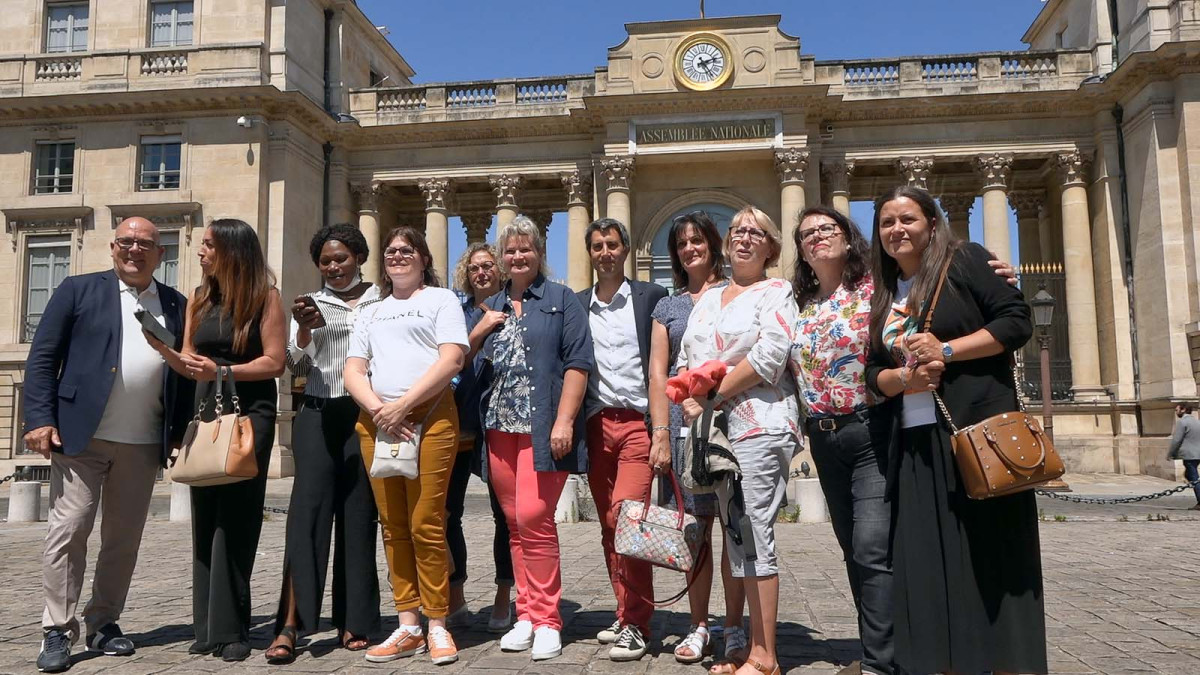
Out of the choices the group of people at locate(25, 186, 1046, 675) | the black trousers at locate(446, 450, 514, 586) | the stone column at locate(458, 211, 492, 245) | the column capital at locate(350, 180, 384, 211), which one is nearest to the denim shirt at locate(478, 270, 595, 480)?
the group of people at locate(25, 186, 1046, 675)

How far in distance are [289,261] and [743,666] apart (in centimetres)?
2103

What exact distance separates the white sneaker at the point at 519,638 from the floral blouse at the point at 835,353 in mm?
1938

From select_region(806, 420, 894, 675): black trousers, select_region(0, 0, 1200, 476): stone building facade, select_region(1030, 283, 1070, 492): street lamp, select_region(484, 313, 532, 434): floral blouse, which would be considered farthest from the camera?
select_region(0, 0, 1200, 476): stone building facade

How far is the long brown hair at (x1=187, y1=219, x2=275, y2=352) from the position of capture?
4.84 m

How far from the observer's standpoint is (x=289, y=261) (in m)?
22.8

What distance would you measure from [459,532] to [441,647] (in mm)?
1230

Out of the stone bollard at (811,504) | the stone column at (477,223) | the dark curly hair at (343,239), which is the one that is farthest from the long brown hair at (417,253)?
the stone column at (477,223)

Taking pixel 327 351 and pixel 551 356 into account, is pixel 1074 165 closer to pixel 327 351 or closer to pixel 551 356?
pixel 551 356

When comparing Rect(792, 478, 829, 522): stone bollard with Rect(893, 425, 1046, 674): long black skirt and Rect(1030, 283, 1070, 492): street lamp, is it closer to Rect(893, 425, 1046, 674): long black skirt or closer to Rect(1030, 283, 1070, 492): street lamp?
Rect(1030, 283, 1070, 492): street lamp

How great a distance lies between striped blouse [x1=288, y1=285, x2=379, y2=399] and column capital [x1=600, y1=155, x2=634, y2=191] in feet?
62.1

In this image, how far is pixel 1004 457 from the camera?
3090mm

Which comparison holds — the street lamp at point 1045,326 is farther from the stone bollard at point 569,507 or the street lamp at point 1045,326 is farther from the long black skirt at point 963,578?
the long black skirt at point 963,578

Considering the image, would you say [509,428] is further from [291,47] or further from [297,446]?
[291,47]

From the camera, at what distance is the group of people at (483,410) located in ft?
13.2
